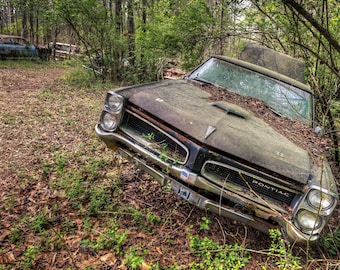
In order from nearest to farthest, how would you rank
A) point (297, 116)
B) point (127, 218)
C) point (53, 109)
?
point (127, 218), point (297, 116), point (53, 109)

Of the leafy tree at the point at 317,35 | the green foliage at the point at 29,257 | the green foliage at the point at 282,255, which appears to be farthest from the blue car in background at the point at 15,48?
the green foliage at the point at 282,255

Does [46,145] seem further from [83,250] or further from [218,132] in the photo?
[218,132]

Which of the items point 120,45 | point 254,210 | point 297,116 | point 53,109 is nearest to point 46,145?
point 53,109

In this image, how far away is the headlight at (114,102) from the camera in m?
3.00

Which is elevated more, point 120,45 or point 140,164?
point 120,45

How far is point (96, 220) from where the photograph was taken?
118 inches

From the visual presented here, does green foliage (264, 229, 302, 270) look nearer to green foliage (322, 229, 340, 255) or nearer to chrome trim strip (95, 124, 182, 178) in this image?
green foliage (322, 229, 340, 255)

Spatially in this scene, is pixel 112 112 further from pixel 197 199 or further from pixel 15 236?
pixel 15 236

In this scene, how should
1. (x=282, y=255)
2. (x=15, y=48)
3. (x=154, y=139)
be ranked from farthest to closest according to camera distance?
(x=15, y=48) < (x=154, y=139) < (x=282, y=255)

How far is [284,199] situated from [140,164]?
1.44 m

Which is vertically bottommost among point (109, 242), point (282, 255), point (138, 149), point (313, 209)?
point (109, 242)

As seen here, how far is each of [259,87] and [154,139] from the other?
77.3 inches

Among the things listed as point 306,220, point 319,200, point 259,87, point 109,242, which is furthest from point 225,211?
point 259,87

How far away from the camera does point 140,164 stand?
9.41 ft
